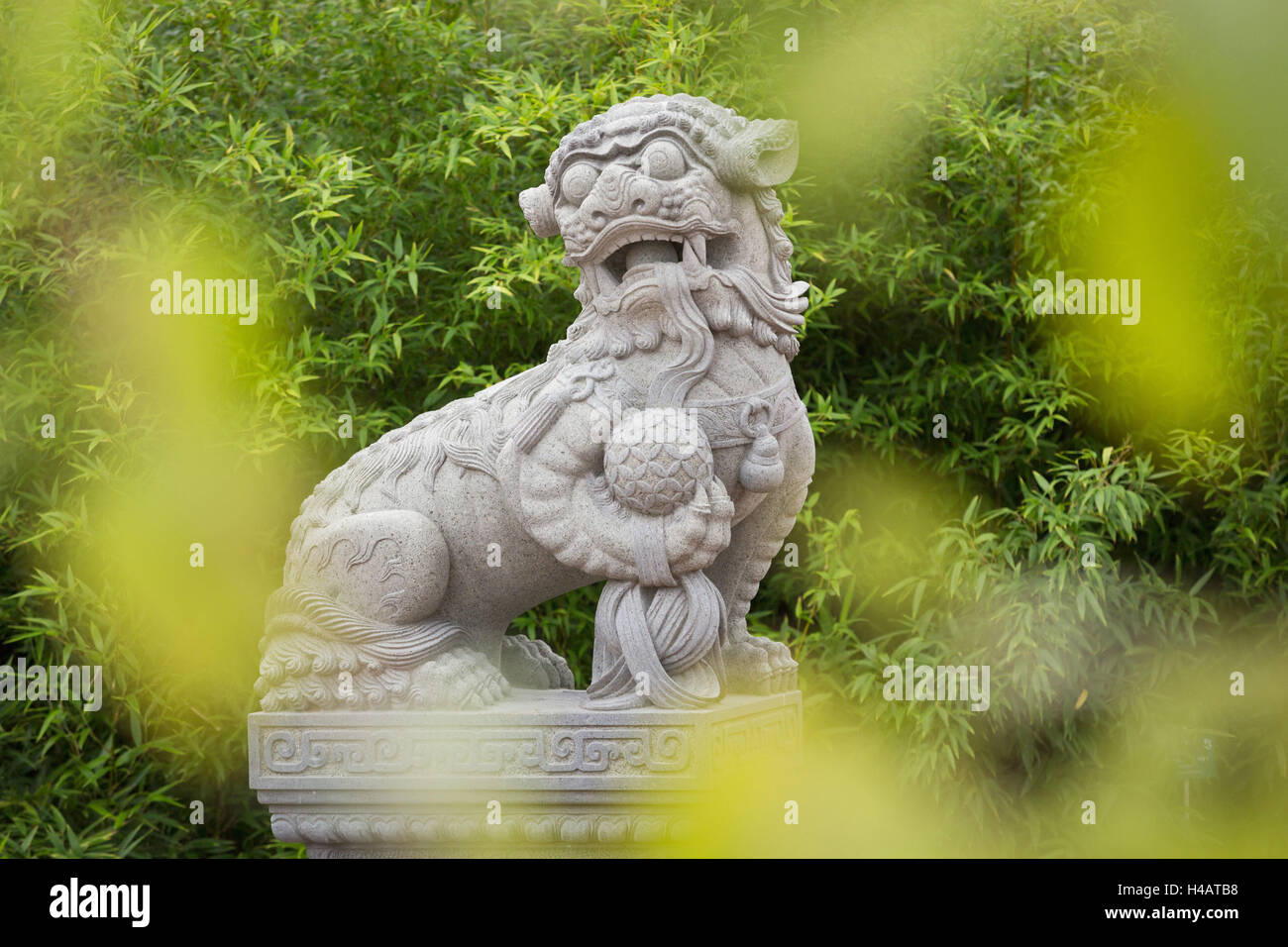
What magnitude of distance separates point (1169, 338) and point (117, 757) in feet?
11.2

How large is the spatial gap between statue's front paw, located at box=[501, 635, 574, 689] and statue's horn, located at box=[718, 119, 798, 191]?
124cm

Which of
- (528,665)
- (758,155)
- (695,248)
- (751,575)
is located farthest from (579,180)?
(528,665)

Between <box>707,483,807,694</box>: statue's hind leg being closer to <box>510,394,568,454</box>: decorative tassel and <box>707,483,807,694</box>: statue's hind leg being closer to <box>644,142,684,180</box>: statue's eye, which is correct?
<box>510,394,568,454</box>: decorative tassel

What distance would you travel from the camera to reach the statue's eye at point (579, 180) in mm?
3768

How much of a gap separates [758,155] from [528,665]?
1354 millimetres

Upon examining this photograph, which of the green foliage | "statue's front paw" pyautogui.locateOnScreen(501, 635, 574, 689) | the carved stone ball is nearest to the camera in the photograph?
the carved stone ball

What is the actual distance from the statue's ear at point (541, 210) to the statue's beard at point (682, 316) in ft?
0.68

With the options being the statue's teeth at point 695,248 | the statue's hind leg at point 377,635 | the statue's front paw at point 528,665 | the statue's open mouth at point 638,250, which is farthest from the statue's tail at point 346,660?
the statue's teeth at point 695,248

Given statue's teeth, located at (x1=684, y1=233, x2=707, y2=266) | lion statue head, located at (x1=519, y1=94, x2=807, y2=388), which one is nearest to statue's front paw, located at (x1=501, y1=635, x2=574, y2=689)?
lion statue head, located at (x1=519, y1=94, x2=807, y2=388)

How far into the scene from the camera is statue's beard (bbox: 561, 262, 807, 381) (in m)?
3.74

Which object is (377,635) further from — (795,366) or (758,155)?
(795,366)

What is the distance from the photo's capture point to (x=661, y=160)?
3725mm

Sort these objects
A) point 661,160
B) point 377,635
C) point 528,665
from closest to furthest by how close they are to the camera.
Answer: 1. point 661,160
2. point 377,635
3. point 528,665

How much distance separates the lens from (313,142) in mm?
5566
